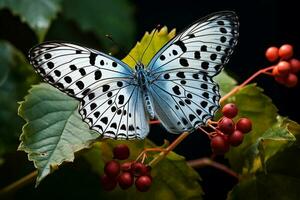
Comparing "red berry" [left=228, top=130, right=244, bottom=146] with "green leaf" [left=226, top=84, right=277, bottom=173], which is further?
"green leaf" [left=226, top=84, right=277, bottom=173]

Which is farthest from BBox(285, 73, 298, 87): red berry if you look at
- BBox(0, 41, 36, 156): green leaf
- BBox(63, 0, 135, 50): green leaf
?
BBox(63, 0, 135, 50): green leaf

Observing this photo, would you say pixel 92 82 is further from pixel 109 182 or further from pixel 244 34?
pixel 244 34

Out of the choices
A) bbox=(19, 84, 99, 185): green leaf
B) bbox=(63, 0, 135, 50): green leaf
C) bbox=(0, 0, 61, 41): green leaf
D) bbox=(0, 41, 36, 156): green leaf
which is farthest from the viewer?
bbox=(63, 0, 135, 50): green leaf

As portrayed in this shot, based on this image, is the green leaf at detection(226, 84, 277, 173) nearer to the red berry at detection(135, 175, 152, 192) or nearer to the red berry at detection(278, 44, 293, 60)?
the red berry at detection(278, 44, 293, 60)

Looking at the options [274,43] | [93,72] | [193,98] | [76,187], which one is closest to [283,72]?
[193,98]

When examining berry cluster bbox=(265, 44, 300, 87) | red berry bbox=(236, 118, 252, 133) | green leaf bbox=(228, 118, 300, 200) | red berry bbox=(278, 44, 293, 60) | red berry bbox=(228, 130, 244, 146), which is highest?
red berry bbox=(278, 44, 293, 60)

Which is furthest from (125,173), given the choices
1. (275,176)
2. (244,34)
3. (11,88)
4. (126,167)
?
(244,34)
